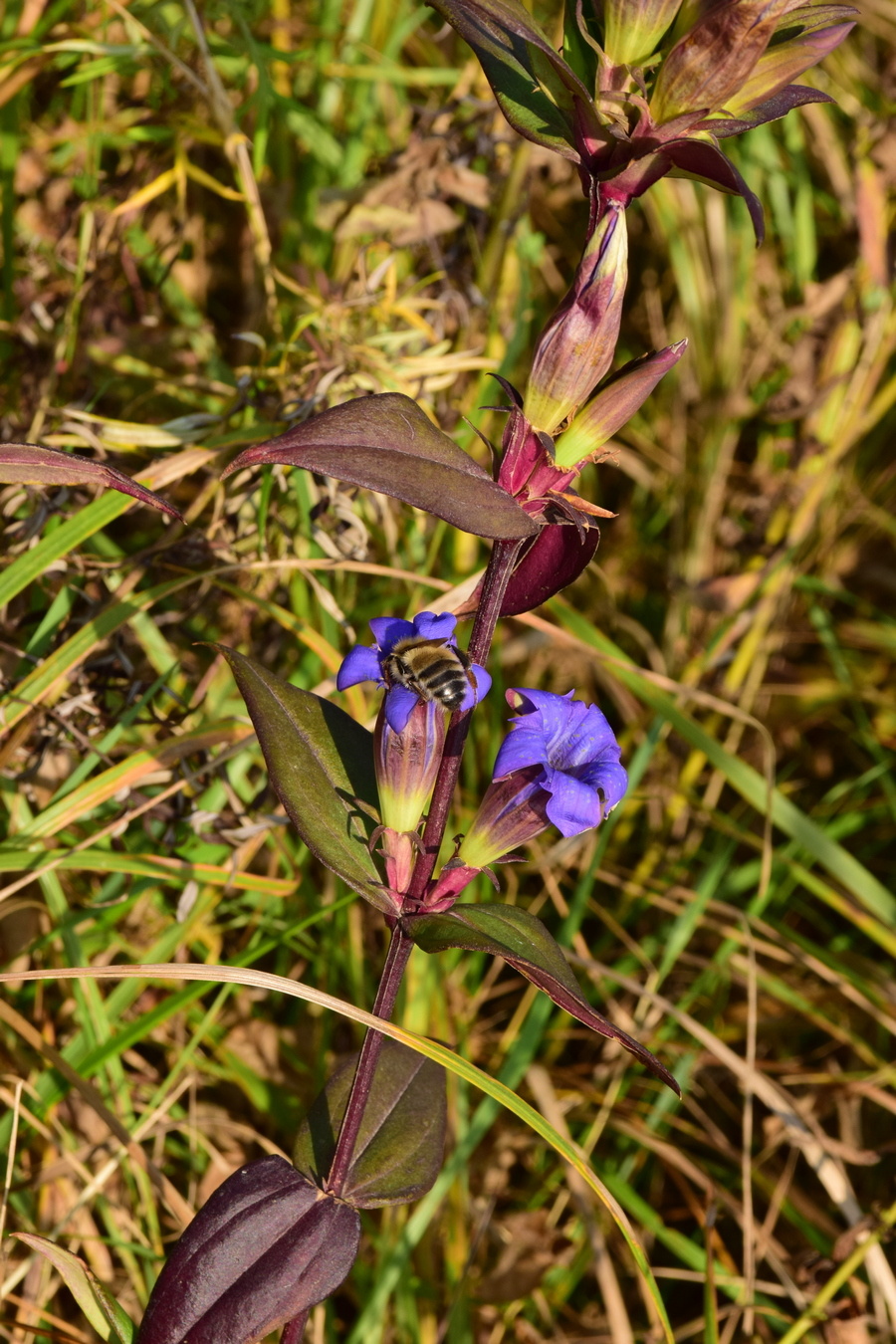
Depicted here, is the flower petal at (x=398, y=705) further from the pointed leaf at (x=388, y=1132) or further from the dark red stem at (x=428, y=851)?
the pointed leaf at (x=388, y=1132)

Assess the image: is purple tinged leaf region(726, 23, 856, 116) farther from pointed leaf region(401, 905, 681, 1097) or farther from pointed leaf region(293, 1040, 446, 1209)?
pointed leaf region(293, 1040, 446, 1209)

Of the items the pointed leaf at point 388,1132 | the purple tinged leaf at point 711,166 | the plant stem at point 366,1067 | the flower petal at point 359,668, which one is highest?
the purple tinged leaf at point 711,166

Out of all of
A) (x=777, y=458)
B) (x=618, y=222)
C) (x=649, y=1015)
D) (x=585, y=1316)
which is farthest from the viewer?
(x=777, y=458)

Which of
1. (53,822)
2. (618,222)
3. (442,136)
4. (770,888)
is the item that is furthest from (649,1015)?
(442,136)

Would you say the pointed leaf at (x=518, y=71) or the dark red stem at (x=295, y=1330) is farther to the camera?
the dark red stem at (x=295, y=1330)

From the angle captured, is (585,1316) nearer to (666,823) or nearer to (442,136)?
(666,823)

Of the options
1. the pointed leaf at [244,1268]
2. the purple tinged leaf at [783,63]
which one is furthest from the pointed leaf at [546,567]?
the pointed leaf at [244,1268]

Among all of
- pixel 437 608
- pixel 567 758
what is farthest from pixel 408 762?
pixel 437 608

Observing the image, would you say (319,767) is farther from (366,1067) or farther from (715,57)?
(715,57)
